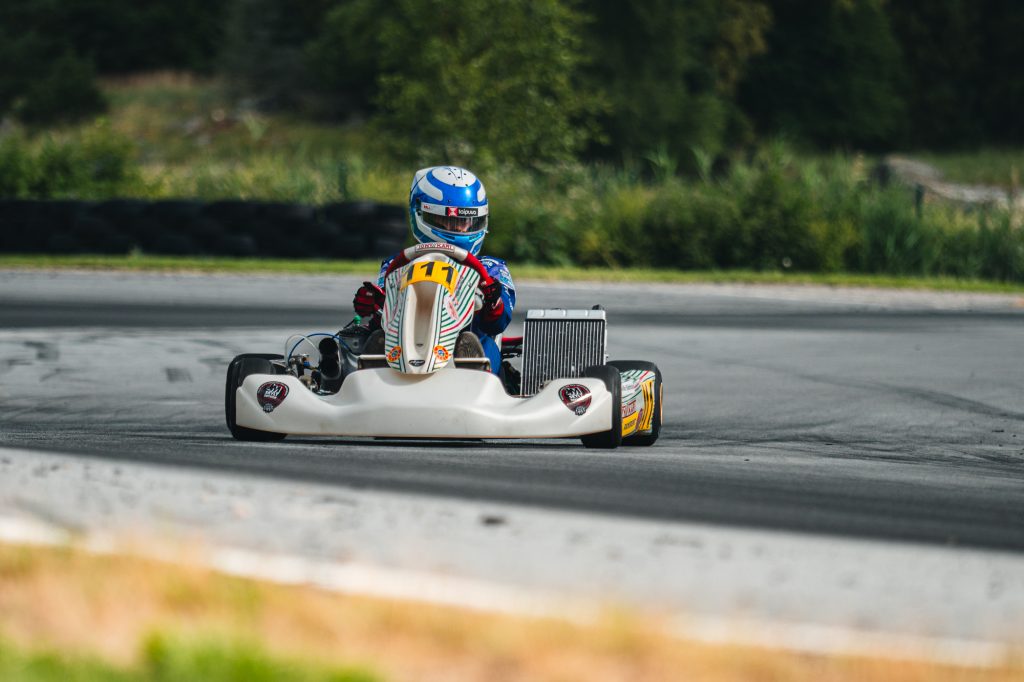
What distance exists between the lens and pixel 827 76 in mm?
62062

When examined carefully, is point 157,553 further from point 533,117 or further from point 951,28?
point 951,28

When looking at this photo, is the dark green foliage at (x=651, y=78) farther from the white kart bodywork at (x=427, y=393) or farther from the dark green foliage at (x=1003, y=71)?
the white kart bodywork at (x=427, y=393)

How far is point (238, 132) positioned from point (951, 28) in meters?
30.4

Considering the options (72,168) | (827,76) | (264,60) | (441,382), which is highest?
(827,76)

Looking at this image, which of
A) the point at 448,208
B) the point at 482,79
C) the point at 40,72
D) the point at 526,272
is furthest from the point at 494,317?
the point at 40,72

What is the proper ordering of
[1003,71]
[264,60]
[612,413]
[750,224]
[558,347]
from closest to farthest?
[612,413] → [558,347] → [750,224] → [264,60] → [1003,71]

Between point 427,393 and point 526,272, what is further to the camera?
point 526,272

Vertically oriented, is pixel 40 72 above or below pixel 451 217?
above

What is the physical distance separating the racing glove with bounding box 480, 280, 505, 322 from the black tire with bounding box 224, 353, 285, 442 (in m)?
1.07

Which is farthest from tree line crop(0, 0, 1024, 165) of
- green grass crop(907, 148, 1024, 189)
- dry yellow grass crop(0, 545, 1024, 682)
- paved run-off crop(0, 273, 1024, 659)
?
dry yellow grass crop(0, 545, 1024, 682)

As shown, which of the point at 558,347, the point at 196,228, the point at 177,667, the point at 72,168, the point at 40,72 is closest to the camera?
the point at 177,667

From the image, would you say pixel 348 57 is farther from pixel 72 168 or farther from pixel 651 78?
pixel 72 168

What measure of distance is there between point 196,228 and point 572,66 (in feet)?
81.1

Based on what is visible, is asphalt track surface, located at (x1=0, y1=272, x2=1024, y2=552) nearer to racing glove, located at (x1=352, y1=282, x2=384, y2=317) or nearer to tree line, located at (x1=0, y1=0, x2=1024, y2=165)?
racing glove, located at (x1=352, y1=282, x2=384, y2=317)
